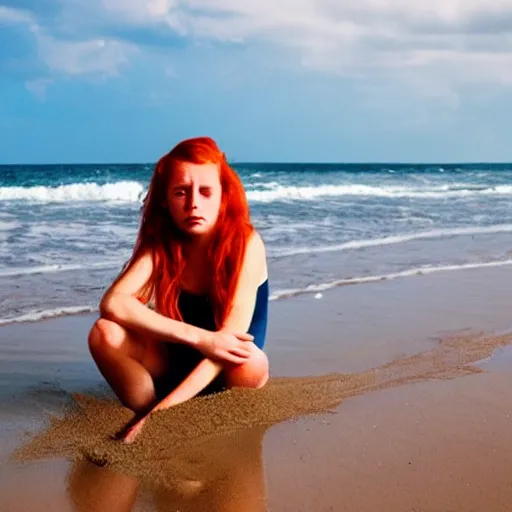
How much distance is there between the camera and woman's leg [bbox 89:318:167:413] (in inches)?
132

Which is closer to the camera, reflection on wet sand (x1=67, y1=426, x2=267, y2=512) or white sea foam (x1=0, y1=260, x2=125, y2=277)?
reflection on wet sand (x1=67, y1=426, x2=267, y2=512)

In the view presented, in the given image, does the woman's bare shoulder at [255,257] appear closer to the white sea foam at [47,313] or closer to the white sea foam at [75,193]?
the white sea foam at [47,313]

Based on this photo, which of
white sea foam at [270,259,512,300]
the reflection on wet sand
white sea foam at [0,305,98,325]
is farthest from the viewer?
white sea foam at [270,259,512,300]

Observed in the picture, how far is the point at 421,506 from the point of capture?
2.44 m

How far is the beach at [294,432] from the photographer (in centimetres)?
256

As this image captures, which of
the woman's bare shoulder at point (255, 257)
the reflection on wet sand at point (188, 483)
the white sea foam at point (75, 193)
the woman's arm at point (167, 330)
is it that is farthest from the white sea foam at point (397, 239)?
the white sea foam at point (75, 193)

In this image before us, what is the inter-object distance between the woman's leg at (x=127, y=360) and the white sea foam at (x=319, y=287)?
224cm

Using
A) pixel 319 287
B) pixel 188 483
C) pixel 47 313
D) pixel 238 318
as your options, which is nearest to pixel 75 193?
pixel 319 287

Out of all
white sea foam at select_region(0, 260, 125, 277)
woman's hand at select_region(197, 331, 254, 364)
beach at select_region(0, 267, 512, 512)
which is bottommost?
white sea foam at select_region(0, 260, 125, 277)

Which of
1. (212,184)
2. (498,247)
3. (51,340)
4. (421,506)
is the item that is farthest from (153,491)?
(498,247)

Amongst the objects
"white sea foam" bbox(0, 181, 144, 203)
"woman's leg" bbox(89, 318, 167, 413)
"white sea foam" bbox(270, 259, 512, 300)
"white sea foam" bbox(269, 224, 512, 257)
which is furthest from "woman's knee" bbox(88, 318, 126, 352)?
"white sea foam" bbox(0, 181, 144, 203)

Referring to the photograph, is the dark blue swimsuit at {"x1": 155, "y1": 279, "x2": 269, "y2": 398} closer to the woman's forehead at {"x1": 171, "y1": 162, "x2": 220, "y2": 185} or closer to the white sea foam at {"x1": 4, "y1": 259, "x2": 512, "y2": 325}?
the woman's forehead at {"x1": 171, "y1": 162, "x2": 220, "y2": 185}

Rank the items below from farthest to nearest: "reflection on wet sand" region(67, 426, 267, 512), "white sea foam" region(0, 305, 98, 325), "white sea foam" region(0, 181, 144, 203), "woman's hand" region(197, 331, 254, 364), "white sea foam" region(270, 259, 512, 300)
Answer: "white sea foam" region(0, 181, 144, 203) → "white sea foam" region(270, 259, 512, 300) → "white sea foam" region(0, 305, 98, 325) → "woman's hand" region(197, 331, 254, 364) → "reflection on wet sand" region(67, 426, 267, 512)

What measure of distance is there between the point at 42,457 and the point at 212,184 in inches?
50.8
